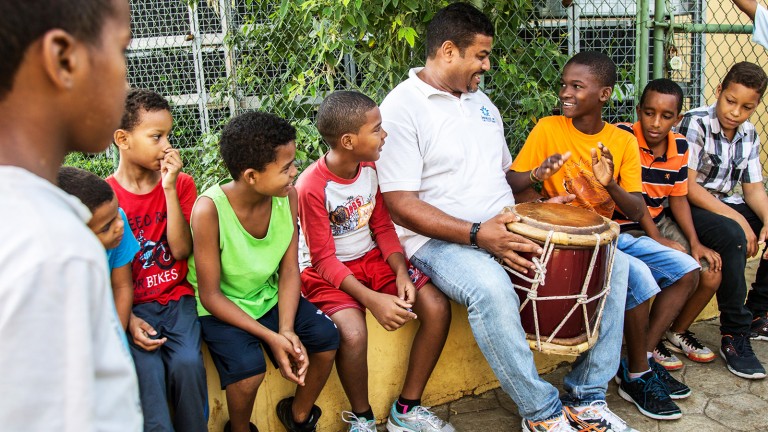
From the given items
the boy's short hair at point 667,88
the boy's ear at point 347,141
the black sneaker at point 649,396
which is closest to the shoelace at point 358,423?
the boy's ear at point 347,141

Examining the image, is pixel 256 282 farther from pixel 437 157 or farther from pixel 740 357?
pixel 740 357

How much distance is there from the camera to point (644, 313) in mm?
2828

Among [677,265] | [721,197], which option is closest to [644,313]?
[677,265]

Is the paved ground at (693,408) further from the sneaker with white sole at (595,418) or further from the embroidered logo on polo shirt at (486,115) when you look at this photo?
the embroidered logo on polo shirt at (486,115)

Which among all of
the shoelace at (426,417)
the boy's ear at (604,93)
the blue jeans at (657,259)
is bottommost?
the shoelace at (426,417)

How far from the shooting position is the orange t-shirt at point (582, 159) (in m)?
3.04

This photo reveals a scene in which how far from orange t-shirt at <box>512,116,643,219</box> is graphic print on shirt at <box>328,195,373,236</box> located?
2.79 feet

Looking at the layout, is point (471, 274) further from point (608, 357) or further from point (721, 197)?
point (721, 197)

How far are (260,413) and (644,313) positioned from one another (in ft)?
5.73

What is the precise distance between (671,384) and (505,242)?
1.20 meters

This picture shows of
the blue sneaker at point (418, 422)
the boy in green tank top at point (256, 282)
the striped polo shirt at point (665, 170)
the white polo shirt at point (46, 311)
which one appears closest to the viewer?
the white polo shirt at point (46, 311)

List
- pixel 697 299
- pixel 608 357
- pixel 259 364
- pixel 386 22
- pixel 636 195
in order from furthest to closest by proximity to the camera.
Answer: pixel 386 22 → pixel 697 299 → pixel 636 195 → pixel 608 357 → pixel 259 364

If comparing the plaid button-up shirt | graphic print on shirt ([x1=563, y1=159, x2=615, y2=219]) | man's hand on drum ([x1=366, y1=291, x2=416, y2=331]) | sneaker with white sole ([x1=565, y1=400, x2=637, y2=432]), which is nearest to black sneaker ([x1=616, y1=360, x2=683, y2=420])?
sneaker with white sole ([x1=565, y1=400, x2=637, y2=432])

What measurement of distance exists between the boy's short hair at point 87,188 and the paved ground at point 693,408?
5.66ft
